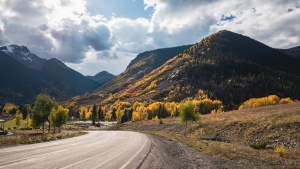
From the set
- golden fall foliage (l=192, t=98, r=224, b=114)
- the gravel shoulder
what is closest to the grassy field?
the gravel shoulder

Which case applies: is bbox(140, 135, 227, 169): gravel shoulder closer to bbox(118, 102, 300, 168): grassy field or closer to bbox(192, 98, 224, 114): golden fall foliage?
bbox(118, 102, 300, 168): grassy field

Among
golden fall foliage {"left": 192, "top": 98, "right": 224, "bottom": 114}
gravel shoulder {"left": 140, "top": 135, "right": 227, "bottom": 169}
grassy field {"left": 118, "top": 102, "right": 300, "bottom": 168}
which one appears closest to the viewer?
gravel shoulder {"left": 140, "top": 135, "right": 227, "bottom": 169}

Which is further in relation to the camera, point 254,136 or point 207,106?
point 207,106

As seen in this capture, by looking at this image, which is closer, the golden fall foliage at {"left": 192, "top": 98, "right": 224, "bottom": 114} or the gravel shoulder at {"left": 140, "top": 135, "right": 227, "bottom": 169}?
the gravel shoulder at {"left": 140, "top": 135, "right": 227, "bottom": 169}

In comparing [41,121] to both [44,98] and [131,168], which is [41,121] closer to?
[44,98]

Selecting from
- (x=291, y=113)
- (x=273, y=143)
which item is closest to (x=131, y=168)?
(x=273, y=143)

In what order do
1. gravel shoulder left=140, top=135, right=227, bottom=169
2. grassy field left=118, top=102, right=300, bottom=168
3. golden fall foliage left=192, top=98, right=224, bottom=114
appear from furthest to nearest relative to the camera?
golden fall foliage left=192, top=98, right=224, bottom=114 < grassy field left=118, top=102, right=300, bottom=168 < gravel shoulder left=140, top=135, right=227, bottom=169

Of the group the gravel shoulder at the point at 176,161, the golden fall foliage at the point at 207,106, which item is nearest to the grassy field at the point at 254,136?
the gravel shoulder at the point at 176,161

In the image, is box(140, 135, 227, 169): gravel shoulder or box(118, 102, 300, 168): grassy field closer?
box(140, 135, 227, 169): gravel shoulder

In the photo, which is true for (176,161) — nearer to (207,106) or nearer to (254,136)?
(254,136)

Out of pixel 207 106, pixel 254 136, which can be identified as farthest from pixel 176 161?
pixel 207 106

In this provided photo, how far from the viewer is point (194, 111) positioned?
64.7 m

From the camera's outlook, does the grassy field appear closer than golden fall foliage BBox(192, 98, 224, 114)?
Yes

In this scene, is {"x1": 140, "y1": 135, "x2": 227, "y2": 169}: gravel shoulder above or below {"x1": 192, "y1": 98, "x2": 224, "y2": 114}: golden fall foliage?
below
